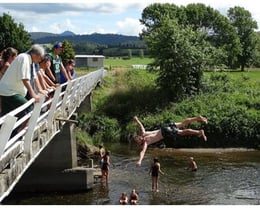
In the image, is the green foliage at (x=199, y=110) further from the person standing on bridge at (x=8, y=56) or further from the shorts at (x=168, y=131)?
the person standing on bridge at (x=8, y=56)

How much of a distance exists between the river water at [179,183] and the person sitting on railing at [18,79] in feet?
37.5

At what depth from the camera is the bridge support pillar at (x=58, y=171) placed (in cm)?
2150

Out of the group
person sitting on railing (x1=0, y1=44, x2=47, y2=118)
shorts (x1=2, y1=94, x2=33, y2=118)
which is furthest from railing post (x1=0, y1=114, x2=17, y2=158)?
shorts (x1=2, y1=94, x2=33, y2=118)

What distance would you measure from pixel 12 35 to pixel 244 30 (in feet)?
144

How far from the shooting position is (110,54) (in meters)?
172

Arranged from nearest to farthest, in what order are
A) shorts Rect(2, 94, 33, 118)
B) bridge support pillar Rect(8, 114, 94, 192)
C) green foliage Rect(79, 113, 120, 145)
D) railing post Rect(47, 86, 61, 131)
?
shorts Rect(2, 94, 33, 118)
railing post Rect(47, 86, 61, 131)
bridge support pillar Rect(8, 114, 94, 192)
green foliage Rect(79, 113, 120, 145)

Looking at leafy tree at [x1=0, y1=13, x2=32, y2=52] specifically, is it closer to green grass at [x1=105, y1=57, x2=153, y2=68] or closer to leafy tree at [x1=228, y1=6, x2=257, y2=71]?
green grass at [x1=105, y1=57, x2=153, y2=68]

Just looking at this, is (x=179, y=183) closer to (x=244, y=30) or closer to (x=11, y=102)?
(x=11, y=102)

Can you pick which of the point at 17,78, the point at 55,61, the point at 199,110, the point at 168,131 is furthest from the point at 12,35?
the point at 17,78

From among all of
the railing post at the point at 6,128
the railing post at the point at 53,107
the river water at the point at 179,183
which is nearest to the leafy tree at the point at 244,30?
the river water at the point at 179,183

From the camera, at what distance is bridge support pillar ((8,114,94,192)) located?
21.5 m

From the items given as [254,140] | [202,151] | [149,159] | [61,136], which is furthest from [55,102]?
[254,140]

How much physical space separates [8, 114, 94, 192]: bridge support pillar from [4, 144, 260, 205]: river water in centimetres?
40

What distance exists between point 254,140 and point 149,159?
9159mm
